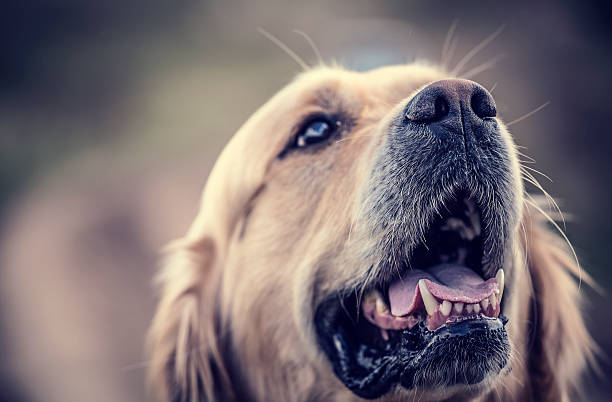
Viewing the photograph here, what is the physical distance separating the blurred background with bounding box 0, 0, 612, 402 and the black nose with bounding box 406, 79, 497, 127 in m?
0.48

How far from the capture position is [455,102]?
1.25m

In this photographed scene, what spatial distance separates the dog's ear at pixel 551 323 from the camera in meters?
1.75

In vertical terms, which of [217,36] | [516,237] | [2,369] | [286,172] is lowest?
[2,369]

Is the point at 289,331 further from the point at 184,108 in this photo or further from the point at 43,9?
the point at 43,9

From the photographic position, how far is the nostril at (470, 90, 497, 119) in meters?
1.26

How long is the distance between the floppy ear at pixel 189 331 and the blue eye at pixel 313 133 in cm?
60

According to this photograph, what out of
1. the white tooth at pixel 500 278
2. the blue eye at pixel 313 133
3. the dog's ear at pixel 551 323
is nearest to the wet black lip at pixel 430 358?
the white tooth at pixel 500 278

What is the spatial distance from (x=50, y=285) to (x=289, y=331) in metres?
1.55

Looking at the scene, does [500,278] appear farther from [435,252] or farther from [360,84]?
[360,84]

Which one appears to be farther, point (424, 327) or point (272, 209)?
point (272, 209)

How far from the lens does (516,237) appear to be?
4.89 ft

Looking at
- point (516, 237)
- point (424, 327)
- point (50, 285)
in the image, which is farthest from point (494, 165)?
point (50, 285)

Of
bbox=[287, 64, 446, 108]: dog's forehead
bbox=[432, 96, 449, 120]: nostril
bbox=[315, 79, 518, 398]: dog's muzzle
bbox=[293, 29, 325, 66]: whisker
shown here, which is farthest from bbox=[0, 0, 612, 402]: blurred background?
bbox=[432, 96, 449, 120]: nostril

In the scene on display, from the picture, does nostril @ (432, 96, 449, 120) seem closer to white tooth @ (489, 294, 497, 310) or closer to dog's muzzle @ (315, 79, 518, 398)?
dog's muzzle @ (315, 79, 518, 398)
